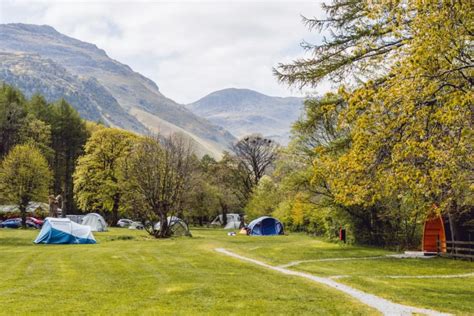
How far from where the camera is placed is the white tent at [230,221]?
237 ft

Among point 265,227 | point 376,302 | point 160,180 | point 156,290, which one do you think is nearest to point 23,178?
point 160,180

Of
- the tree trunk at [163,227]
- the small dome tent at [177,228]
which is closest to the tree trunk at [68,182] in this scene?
the small dome tent at [177,228]

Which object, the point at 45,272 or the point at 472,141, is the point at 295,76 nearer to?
the point at 472,141

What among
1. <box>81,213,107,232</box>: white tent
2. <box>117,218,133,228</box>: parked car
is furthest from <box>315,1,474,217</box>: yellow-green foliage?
<box>117,218,133,228</box>: parked car

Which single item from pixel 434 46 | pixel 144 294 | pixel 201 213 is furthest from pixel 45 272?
pixel 201 213

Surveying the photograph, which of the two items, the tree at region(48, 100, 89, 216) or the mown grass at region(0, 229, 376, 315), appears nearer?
the mown grass at region(0, 229, 376, 315)

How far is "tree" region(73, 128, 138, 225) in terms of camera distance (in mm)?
57906

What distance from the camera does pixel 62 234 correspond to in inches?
1253

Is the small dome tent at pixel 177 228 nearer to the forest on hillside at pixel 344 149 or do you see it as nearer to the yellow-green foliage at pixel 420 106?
the forest on hillside at pixel 344 149

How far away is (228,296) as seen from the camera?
12.3m

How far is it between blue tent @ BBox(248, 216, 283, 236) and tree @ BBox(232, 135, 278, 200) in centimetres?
1550

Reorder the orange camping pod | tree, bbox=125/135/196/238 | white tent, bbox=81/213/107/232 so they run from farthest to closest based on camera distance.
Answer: white tent, bbox=81/213/107/232
tree, bbox=125/135/196/238
the orange camping pod

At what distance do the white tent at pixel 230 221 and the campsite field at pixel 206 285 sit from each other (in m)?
49.5

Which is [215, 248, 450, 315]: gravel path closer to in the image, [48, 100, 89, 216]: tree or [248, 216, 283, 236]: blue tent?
[248, 216, 283, 236]: blue tent
